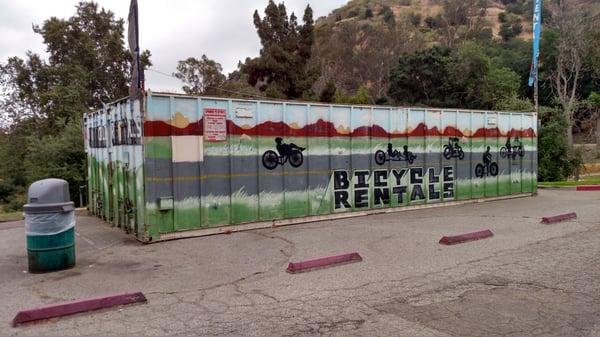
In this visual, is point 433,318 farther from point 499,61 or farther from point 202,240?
point 499,61

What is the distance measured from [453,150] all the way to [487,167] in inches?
73.5

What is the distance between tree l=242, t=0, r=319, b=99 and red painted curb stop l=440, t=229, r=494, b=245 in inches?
1162

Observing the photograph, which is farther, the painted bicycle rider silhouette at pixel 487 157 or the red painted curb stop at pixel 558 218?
the painted bicycle rider silhouette at pixel 487 157

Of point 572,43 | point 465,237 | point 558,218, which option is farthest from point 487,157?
point 572,43

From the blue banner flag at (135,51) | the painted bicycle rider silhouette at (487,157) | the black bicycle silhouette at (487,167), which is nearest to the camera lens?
the blue banner flag at (135,51)

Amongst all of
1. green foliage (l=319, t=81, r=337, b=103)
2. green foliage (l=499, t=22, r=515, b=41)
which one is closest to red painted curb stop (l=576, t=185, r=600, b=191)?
green foliage (l=319, t=81, r=337, b=103)

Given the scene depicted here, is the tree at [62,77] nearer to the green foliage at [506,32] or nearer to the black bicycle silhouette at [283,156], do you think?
the black bicycle silhouette at [283,156]

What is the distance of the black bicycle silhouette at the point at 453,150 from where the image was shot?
15758mm

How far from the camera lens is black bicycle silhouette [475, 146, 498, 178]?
54.8 ft

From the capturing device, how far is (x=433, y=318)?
217 inches

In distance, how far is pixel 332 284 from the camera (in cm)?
695

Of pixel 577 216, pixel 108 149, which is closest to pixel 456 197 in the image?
pixel 577 216

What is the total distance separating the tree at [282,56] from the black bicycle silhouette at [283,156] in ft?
87.1

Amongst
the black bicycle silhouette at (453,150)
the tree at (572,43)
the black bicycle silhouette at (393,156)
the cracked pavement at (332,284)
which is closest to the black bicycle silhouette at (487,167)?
the black bicycle silhouette at (453,150)
